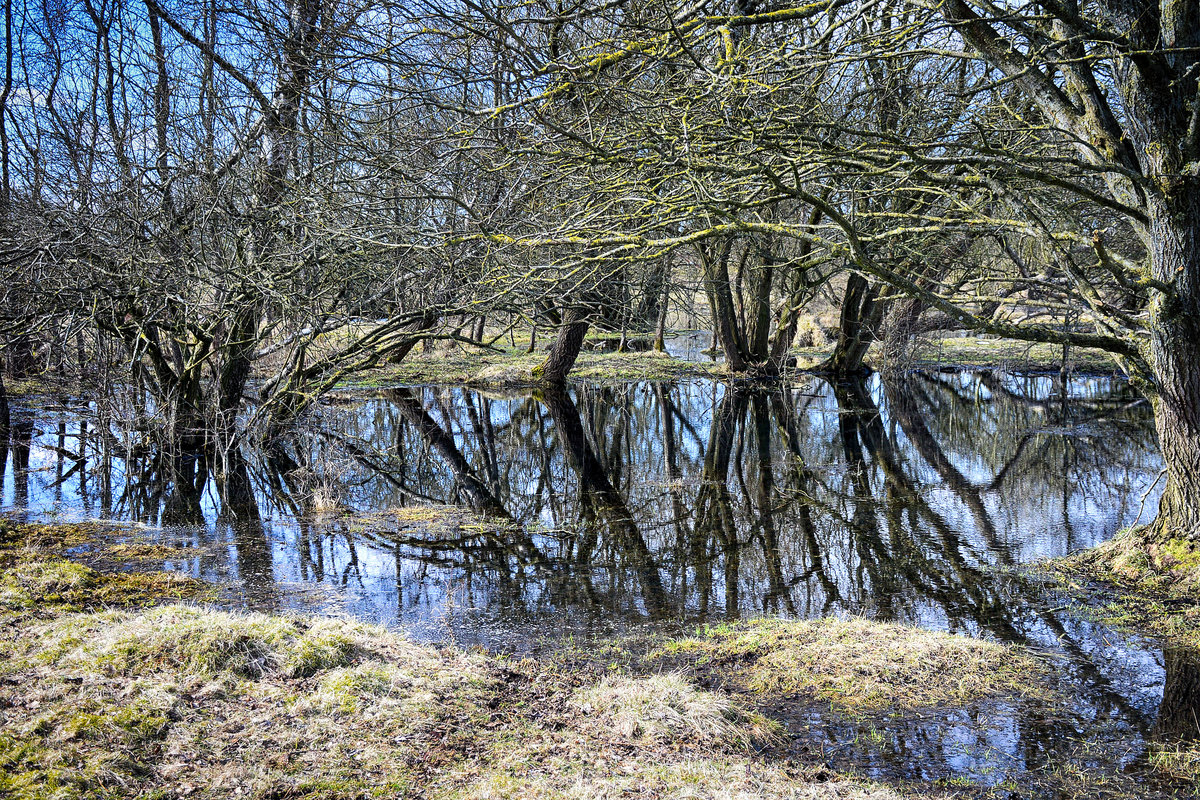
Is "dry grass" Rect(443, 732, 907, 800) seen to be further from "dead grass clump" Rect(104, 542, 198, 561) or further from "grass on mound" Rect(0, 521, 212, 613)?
"dead grass clump" Rect(104, 542, 198, 561)

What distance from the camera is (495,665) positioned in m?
5.55

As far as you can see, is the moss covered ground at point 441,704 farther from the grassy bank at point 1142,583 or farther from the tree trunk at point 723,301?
the tree trunk at point 723,301

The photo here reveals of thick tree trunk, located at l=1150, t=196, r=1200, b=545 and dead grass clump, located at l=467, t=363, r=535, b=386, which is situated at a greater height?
dead grass clump, located at l=467, t=363, r=535, b=386

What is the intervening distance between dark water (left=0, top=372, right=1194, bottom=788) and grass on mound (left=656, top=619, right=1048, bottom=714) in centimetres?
25

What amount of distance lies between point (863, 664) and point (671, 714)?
1.68 meters

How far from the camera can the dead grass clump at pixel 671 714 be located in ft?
14.5

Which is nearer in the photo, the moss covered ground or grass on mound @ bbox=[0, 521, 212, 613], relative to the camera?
the moss covered ground

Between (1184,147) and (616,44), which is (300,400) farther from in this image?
(1184,147)

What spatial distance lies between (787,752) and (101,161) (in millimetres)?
11132

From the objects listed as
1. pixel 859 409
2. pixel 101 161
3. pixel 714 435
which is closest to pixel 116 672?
pixel 101 161

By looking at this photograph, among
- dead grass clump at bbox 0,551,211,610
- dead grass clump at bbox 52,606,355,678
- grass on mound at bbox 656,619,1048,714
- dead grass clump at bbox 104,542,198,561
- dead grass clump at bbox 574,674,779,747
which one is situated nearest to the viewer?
dead grass clump at bbox 574,674,779,747

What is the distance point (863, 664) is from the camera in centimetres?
553

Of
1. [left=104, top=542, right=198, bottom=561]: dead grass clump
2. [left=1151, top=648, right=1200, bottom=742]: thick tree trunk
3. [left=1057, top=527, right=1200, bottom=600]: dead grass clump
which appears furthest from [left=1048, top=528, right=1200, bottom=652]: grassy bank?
[left=104, top=542, right=198, bottom=561]: dead grass clump

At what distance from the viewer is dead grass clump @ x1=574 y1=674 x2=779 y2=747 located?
4.43m
